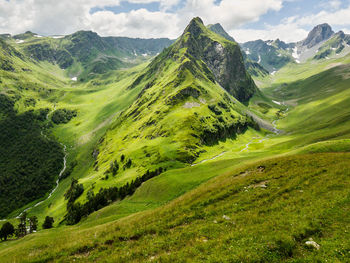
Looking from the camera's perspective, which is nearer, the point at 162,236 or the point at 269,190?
the point at 162,236

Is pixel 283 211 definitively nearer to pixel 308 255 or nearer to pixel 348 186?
pixel 308 255

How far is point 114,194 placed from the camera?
10038 centimetres

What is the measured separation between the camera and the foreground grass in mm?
16422

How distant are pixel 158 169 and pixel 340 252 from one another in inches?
4174

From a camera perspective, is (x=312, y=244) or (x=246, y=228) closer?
(x=312, y=244)

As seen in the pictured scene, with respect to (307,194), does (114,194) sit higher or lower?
lower

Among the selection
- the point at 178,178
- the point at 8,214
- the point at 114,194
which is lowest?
the point at 8,214

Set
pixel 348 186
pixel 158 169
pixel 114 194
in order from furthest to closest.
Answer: pixel 158 169
pixel 114 194
pixel 348 186

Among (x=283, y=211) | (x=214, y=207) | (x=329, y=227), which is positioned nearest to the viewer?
(x=329, y=227)

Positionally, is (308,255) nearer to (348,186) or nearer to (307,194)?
(307,194)

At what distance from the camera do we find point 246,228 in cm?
1980

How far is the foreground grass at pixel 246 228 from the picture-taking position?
53.9ft

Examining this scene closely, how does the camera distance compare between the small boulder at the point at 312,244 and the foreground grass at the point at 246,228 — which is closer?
the small boulder at the point at 312,244

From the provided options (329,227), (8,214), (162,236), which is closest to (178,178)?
(162,236)
